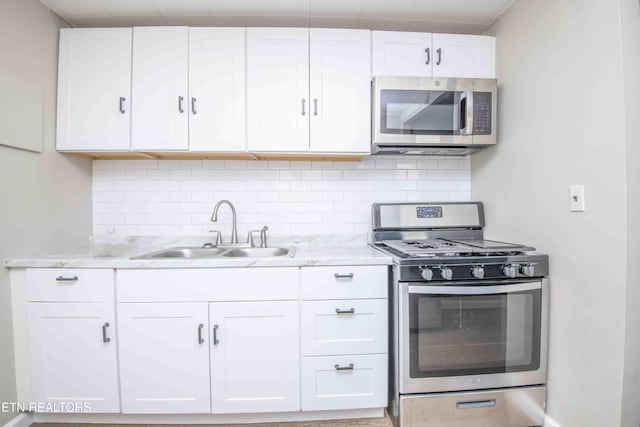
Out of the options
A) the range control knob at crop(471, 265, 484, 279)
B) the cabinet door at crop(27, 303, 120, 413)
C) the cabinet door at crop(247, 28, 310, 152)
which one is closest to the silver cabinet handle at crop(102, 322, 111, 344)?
the cabinet door at crop(27, 303, 120, 413)

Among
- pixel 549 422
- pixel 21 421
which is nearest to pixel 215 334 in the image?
pixel 21 421

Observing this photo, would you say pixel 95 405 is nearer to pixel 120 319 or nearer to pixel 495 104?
pixel 120 319

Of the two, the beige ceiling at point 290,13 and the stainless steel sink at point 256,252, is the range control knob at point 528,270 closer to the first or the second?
the stainless steel sink at point 256,252

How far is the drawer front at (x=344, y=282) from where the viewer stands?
1.51 metres

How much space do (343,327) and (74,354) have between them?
1.43 m

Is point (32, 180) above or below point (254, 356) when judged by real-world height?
above

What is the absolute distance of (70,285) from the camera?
147cm

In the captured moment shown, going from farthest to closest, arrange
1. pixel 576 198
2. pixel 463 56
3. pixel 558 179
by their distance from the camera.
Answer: pixel 463 56 → pixel 558 179 → pixel 576 198

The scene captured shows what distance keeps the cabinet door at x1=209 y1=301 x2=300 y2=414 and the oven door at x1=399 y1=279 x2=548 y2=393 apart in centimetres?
59

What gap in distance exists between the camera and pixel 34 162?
1.60m

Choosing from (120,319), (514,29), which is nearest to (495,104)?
(514,29)

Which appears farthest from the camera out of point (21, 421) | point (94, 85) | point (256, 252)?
point (256, 252)

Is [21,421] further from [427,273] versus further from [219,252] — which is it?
[427,273]

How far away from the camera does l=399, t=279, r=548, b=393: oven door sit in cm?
142
